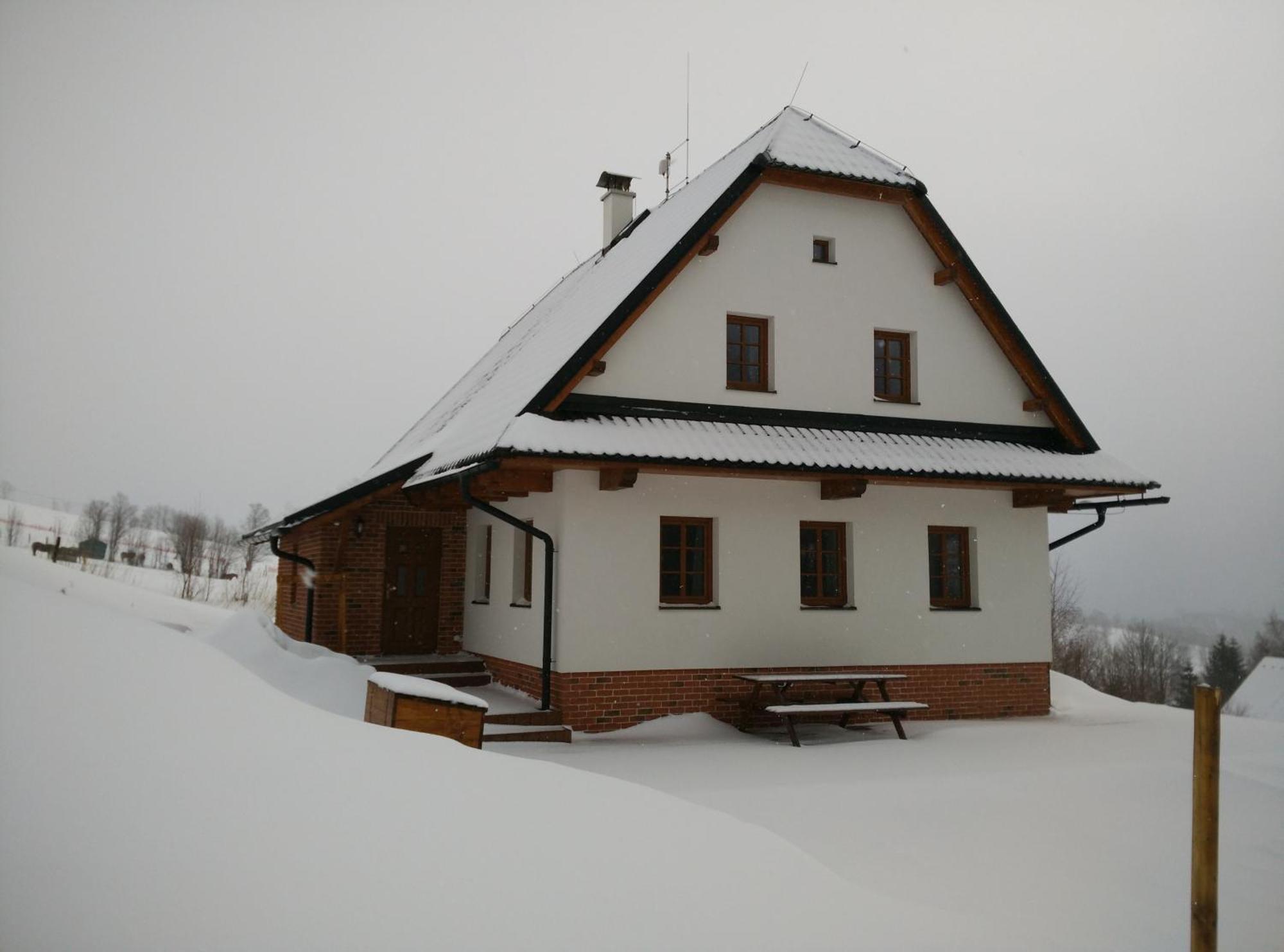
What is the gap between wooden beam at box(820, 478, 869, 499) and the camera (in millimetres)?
10625

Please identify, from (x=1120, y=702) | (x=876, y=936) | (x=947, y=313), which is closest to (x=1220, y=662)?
(x=1120, y=702)

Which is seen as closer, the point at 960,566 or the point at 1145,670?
the point at 960,566

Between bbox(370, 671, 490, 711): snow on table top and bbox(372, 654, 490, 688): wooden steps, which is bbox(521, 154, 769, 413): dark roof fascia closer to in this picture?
bbox(370, 671, 490, 711): snow on table top

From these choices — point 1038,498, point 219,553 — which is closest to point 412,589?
point 1038,498

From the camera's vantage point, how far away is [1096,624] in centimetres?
9662

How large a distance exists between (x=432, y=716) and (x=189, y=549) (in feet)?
116

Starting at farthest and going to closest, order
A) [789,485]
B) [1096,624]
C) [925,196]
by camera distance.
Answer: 1. [1096,624]
2. [925,196]
3. [789,485]

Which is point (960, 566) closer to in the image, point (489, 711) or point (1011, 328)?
point (1011, 328)

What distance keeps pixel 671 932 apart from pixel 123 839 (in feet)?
5.73

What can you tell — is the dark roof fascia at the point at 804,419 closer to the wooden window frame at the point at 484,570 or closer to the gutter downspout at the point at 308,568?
the wooden window frame at the point at 484,570

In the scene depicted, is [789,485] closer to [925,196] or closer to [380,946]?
[925,196]

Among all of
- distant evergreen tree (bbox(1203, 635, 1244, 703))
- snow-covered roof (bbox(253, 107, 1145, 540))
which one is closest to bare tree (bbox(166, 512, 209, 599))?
snow-covered roof (bbox(253, 107, 1145, 540))

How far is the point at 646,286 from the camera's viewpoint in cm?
1012

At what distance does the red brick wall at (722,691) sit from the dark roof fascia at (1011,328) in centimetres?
319
